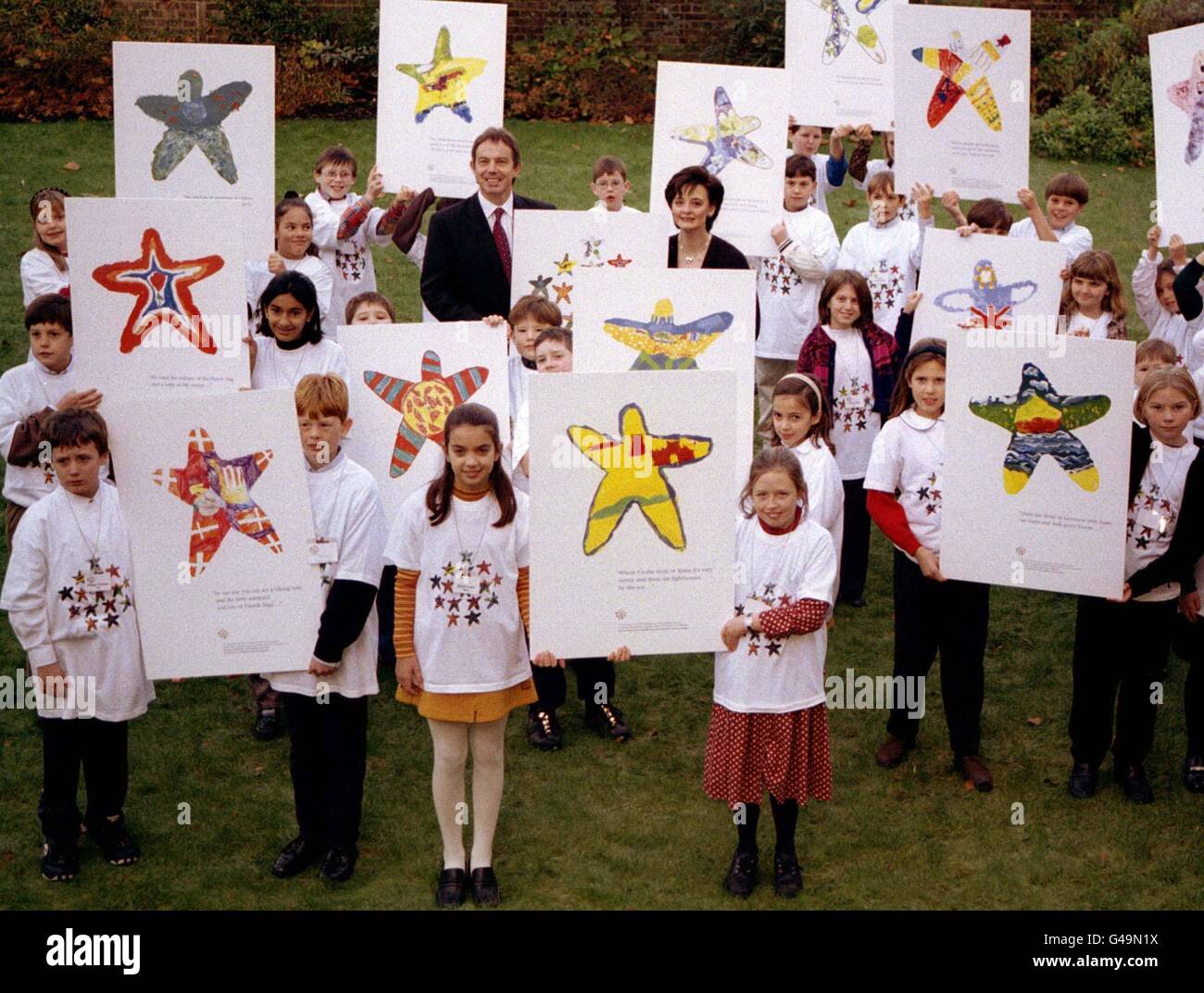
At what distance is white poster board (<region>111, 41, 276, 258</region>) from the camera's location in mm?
7754

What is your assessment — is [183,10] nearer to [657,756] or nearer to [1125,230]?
[1125,230]

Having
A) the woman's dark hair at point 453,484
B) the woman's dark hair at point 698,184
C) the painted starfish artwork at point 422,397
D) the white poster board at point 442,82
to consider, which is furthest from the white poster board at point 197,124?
the woman's dark hair at point 453,484

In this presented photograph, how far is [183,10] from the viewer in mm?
18031

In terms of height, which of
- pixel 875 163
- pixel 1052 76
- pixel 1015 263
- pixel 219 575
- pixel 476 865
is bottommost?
pixel 476 865

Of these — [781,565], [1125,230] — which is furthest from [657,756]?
[1125,230]

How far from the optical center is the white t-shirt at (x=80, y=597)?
5633mm

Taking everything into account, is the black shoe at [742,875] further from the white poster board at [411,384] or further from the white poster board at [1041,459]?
the white poster board at [411,384]

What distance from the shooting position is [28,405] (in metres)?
6.77

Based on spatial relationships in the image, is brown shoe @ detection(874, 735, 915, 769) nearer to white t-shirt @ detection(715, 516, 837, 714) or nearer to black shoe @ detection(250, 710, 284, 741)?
white t-shirt @ detection(715, 516, 837, 714)

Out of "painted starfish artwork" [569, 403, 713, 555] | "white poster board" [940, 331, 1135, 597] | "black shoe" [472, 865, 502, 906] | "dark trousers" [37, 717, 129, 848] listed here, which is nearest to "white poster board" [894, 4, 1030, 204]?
"white poster board" [940, 331, 1135, 597]

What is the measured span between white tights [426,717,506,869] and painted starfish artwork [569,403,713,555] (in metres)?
0.90

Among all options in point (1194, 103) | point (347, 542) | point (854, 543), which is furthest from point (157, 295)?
point (1194, 103)

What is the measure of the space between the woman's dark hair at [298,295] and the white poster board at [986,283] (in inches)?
126

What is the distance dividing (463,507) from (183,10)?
1450cm
